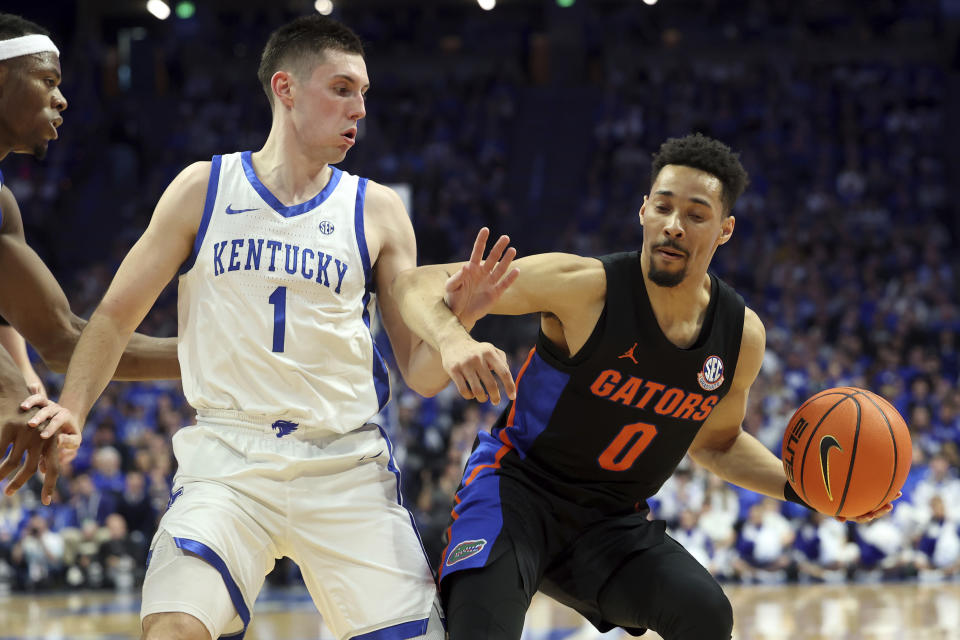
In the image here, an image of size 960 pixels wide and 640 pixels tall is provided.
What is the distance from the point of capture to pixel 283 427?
10.7 feet

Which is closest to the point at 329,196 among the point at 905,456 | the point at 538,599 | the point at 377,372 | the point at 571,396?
the point at 377,372

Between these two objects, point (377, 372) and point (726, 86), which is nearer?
point (377, 372)

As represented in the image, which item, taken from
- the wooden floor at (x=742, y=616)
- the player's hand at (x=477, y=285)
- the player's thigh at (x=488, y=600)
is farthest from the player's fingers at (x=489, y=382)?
the wooden floor at (x=742, y=616)

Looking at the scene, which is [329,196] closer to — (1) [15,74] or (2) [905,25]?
(1) [15,74]

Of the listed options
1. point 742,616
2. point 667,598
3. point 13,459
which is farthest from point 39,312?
point 742,616

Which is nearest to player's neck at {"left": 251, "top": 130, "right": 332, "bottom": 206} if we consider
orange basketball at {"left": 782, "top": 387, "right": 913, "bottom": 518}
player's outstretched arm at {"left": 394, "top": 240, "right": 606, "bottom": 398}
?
player's outstretched arm at {"left": 394, "top": 240, "right": 606, "bottom": 398}

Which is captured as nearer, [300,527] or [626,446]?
[300,527]

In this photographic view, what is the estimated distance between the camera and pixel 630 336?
3729mm

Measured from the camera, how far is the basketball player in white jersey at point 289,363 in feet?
10.4

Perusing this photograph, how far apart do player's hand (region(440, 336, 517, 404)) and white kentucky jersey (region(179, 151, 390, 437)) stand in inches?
23.1

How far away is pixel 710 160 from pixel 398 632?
6.48ft

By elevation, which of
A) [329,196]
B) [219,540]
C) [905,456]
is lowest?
[219,540]

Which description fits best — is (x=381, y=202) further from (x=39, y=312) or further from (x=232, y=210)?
(x=39, y=312)

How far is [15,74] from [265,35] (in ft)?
64.1
